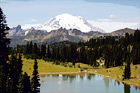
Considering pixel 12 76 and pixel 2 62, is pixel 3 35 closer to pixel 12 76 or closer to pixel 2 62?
pixel 2 62

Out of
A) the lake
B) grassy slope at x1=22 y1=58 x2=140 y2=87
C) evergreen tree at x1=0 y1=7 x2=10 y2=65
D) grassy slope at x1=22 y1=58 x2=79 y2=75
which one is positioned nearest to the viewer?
evergreen tree at x1=0 y1=7 x2=10 y2=65

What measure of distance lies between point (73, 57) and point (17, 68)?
513 feet

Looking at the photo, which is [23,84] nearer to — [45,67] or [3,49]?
[3,49]

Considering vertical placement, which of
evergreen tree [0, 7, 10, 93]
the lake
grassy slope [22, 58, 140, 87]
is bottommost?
the lake

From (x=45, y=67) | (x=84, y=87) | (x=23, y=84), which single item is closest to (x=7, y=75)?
(x=23, y=84)

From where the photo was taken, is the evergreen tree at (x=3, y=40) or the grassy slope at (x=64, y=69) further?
the grassy slope at (x=64, y=69)

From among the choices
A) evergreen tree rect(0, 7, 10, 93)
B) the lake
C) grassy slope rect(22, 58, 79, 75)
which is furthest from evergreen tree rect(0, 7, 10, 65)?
grassy slope rect(22, 58, 79, 75)

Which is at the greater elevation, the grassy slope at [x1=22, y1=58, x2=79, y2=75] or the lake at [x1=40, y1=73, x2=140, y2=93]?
the grassy slope at [x1=22, y1=58, x2=79, y2=75]

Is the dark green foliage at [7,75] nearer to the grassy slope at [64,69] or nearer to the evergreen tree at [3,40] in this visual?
the evergreen tree at [3,40]

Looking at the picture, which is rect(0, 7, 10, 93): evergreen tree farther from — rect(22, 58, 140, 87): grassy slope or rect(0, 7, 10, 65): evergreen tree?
rect(22, 58, 140, 87): grassy slope

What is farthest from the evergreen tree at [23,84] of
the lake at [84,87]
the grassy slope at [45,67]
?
the grassy slope at [45,67]

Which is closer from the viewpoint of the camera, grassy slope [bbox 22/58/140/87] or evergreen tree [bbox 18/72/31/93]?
evergreen tree [bbox 18/72/31/93]

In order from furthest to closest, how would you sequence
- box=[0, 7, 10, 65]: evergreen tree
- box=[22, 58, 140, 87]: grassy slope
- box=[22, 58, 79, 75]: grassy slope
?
box=[22, 58, 79, 75]: grassy slope, box=[22, 58, 140, 87]: grassy slope, box=[0, 7, 10, 65]: evergreen tree

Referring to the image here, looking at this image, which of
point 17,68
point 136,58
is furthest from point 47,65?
point 17,68
